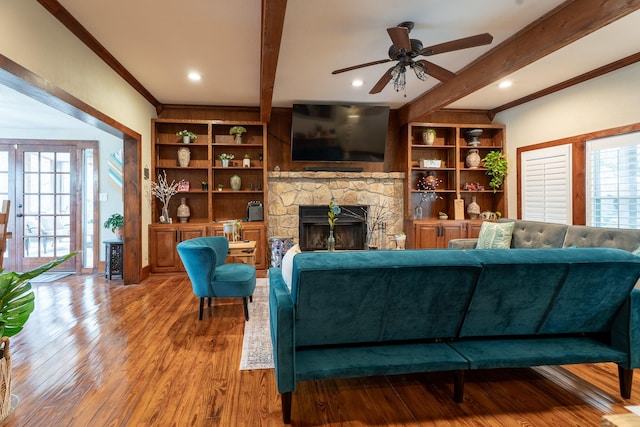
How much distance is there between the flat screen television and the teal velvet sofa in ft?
13.1

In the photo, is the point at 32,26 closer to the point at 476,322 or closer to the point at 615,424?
the point at 476,322

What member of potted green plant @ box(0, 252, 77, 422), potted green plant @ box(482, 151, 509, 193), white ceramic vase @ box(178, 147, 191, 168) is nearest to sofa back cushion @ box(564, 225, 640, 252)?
potted green plant @ box(482, 151, 509, 193)

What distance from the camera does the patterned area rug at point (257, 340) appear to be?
229 cm

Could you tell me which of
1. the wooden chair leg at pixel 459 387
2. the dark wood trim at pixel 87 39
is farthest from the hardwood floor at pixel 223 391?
the dark wood trim at pixel 87 39

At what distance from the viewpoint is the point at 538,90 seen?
482 centimetres

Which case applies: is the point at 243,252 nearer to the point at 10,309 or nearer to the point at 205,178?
the point at 10,309

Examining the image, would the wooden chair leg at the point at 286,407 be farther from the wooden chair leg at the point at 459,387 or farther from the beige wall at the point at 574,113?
the beige wall at the point at 574,113

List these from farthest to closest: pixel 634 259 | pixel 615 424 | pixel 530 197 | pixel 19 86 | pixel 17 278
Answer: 1. pixel 530 197
2. pixel 19 86
3. pixel 634 259
4. pixel 17 278
5. pixel 615 424

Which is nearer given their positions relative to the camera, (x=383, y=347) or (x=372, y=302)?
(x=372, y=302)

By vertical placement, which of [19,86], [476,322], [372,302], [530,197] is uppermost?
[19,86]

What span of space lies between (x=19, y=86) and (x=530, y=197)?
6.48 meters

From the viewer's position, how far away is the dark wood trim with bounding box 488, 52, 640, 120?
12.0 feet

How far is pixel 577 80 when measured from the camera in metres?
4.28

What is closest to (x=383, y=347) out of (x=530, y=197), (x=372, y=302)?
(x=372, y=302)
